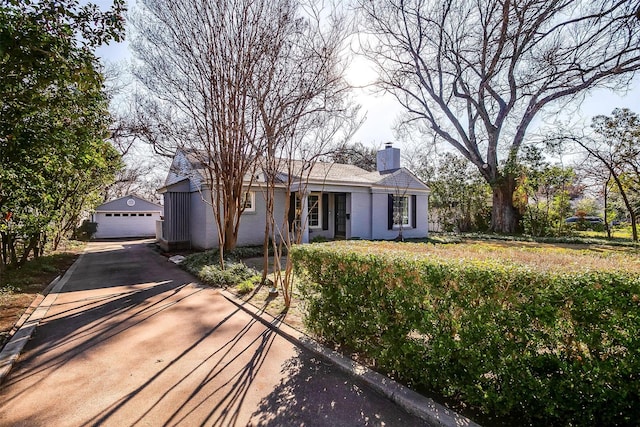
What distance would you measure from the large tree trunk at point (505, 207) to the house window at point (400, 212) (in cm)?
602

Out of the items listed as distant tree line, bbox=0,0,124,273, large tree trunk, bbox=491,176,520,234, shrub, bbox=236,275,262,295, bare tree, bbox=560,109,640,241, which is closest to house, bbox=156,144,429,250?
shrub, bbox=236,275,262,295

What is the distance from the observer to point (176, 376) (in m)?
3.29

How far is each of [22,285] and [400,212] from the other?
46.2ft

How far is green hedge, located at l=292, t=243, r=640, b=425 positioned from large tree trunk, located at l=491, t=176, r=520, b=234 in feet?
58.8

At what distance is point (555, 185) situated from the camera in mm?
16594

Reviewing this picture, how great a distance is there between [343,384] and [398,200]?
13.6 meters

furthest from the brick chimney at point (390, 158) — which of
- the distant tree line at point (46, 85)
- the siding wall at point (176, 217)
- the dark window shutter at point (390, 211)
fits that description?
the distant tree line at point (46, 85)

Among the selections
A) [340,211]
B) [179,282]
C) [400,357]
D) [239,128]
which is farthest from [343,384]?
[340,211]

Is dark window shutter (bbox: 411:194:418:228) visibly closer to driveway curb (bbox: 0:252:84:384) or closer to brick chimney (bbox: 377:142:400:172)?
brick chimney (bbox: 377:142:400:172)

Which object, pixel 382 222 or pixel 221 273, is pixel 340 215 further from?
pixel 221 273

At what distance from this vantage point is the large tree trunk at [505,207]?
18.2 metres

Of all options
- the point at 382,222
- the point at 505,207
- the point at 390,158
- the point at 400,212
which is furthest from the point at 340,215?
the point at 505,207

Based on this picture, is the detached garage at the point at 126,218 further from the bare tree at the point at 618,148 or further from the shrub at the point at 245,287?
the bare tree at the point at 618,148

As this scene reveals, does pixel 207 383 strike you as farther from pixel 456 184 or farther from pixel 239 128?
pixel 456 184
